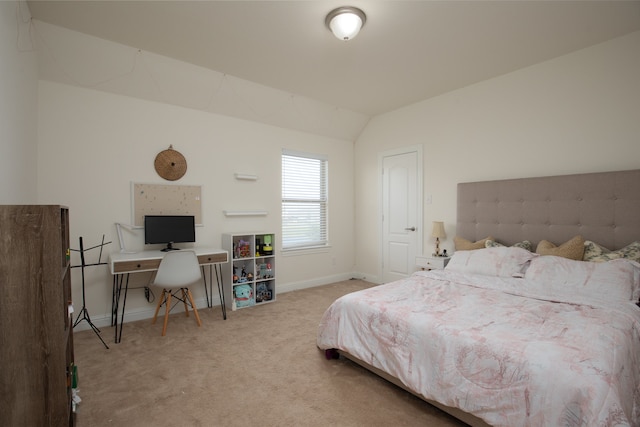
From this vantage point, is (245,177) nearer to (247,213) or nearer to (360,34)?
(247,213)

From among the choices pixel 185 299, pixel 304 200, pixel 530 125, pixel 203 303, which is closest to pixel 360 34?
pixel 530 125

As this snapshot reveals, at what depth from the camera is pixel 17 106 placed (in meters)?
2.21

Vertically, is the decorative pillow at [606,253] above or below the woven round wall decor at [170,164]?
below

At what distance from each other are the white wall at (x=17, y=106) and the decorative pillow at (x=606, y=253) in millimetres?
4390

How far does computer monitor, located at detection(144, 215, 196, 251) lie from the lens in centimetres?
327

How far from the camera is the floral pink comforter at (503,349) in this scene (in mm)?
1301

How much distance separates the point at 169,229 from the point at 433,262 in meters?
3.15

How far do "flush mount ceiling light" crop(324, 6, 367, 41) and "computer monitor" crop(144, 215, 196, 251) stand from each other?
2.48 metres

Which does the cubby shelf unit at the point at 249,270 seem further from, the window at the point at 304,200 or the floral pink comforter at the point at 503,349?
the floral pink comforter at the point at 503,349

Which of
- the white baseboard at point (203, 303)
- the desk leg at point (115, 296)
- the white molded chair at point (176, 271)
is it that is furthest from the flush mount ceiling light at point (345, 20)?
the white baseboard at point (203, 303)

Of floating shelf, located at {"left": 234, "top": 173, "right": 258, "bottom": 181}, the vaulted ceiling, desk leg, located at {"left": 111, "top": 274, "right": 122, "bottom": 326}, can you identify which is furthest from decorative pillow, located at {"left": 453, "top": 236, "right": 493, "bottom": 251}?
desk leg, located at {"left": 111, "top": 274, "right": 122, "bottom": 326}

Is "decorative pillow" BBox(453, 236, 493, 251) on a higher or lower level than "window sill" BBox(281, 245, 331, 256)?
higher

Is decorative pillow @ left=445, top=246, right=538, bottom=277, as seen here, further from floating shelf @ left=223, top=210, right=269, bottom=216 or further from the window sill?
floating shelf @ left=223, top=210, right=269, bottom=216

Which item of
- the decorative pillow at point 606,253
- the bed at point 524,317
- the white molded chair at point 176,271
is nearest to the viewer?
the bed at point 524,317
